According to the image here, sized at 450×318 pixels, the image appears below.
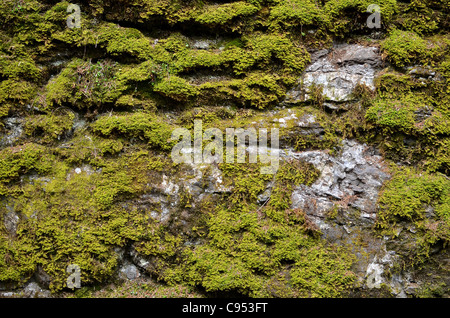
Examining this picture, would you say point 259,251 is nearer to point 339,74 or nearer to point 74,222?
point 74,222

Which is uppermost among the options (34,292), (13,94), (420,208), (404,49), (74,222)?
(404,49)

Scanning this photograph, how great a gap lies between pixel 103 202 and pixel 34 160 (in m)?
1.39

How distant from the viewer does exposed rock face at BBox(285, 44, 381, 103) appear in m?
5.69

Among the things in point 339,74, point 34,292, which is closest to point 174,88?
point 339,74

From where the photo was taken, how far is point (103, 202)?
5004 mm

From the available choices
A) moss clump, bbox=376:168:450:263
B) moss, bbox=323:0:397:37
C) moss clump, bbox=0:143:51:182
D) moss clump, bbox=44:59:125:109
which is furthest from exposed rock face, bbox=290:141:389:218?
moss clump, bbox=0:143:51:182

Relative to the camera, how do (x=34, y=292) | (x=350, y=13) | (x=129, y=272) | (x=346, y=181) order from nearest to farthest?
(x=34, y=292), (x=129, y=272), (x=346, y=181), (x=350, y=13)

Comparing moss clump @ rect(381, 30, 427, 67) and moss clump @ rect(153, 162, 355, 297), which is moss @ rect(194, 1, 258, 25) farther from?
moss clump @ rect(153, 162, 355, 297)

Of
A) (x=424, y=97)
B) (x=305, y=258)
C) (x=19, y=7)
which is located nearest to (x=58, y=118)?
(x=19, y=7)

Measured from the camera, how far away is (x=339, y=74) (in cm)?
573

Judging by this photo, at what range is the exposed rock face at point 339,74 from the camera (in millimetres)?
5688

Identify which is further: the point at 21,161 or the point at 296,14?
the point at 296,14

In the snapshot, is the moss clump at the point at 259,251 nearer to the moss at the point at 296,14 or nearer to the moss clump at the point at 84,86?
the moss clump at the point at 84,86

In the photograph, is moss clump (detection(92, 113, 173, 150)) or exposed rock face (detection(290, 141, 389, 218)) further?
moss clump (detection(92, 113, 173, 150))
